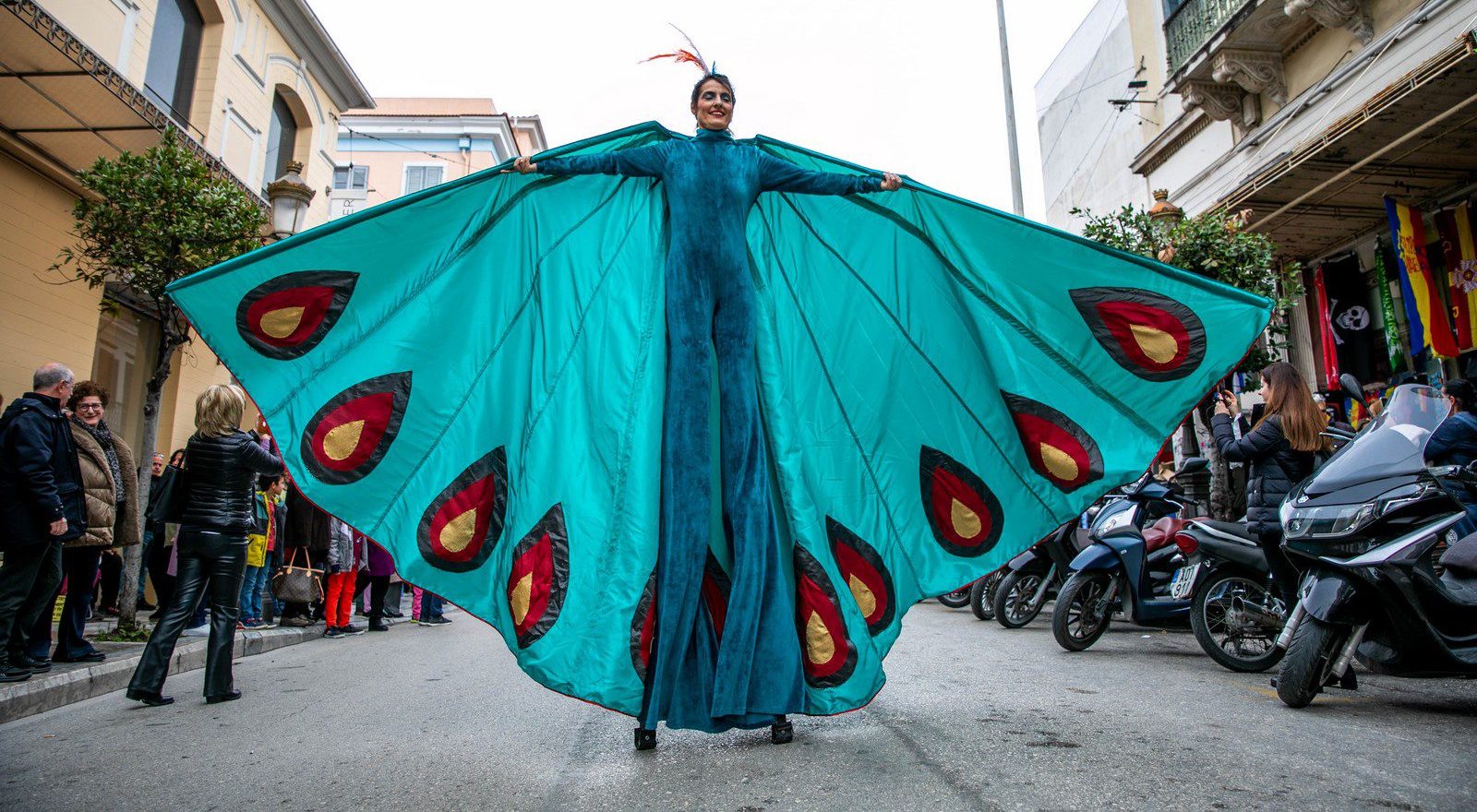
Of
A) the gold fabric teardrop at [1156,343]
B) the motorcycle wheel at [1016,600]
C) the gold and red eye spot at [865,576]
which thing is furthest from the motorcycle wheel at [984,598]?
the gold and red eye spot at [865,576]

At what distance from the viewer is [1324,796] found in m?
2.44

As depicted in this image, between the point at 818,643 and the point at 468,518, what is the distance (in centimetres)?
136

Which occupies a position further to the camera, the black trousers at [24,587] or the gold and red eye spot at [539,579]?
the black trousers at [24,587]

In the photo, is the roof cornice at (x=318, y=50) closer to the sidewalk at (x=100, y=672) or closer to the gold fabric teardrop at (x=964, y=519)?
the sidewalk at (x=100, y=672)

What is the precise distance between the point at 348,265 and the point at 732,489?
1682 millimetres

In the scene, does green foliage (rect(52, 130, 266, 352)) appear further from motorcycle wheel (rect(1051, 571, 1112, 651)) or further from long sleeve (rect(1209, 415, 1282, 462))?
long sleeve (rect(1209, 415, 1282, 462))

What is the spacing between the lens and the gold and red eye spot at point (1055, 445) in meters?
3.56

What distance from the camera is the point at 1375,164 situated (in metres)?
9.91

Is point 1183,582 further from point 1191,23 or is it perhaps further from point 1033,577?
point 1191,23

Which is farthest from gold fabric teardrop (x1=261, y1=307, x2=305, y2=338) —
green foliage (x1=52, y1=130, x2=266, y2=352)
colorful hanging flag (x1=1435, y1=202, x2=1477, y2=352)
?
colorful hanging flag (x1=1435, y1=202, x2=1477, y2=352)

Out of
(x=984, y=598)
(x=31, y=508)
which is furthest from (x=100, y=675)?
(x=984, y=598)

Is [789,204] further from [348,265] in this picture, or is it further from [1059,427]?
[348,265]

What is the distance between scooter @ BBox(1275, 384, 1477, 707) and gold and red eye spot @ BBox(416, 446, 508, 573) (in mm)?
3414

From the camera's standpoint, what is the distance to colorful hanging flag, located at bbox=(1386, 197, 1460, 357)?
10008 mm
